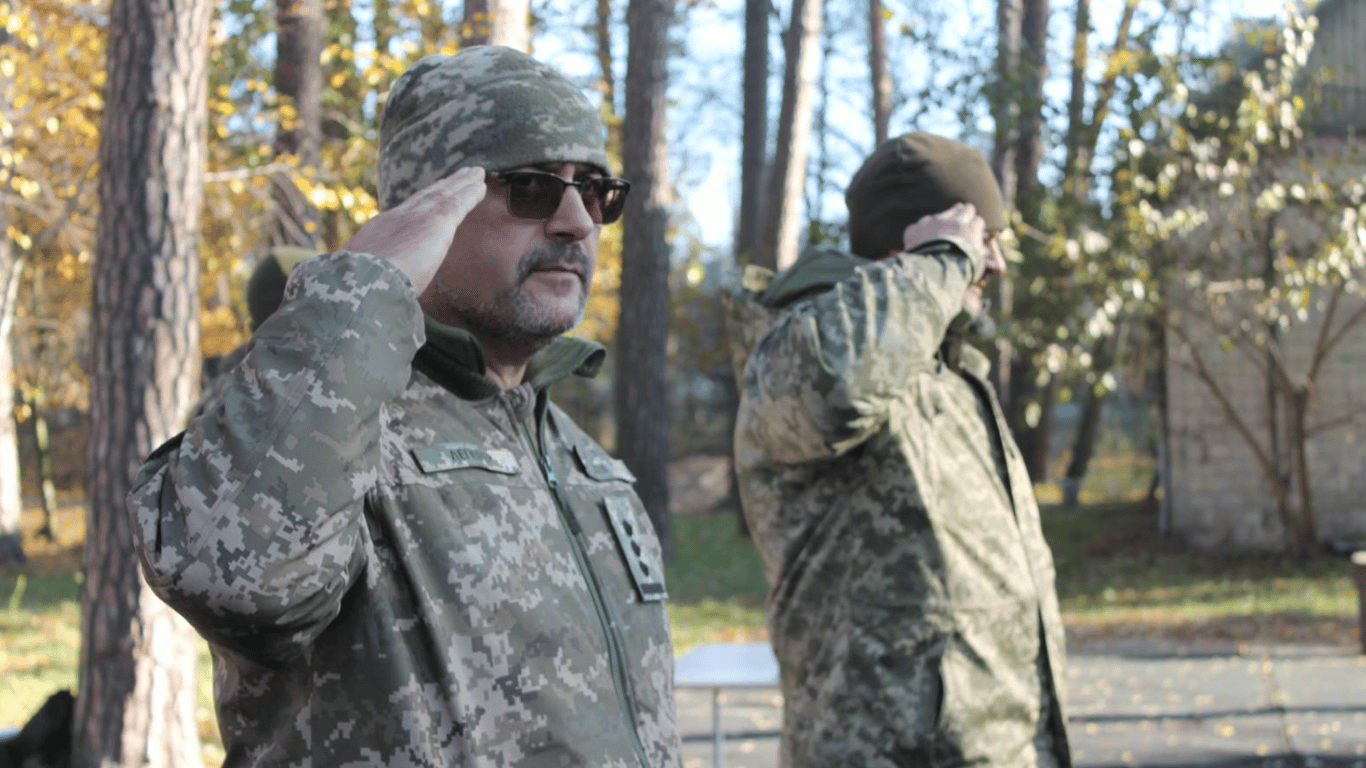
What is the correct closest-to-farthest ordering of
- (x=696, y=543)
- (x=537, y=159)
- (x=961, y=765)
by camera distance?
(x=537, y=159) < (x=961, y=765) < (x=696, y=543)

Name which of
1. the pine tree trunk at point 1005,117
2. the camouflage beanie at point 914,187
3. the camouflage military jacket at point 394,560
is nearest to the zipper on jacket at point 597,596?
the camouflage military jacket at point 394,560

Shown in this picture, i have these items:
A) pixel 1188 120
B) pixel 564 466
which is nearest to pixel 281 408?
pixel 564 466

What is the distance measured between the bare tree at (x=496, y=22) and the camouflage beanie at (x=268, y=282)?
7.63 ft

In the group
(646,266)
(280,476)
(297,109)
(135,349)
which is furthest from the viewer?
(646,266)

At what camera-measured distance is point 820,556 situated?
319 centimetres

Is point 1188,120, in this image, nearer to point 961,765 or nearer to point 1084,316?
point 1084,316

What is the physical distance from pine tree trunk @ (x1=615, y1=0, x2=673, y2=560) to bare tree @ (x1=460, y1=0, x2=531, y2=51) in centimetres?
898

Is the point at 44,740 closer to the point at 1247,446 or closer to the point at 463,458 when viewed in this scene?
the point at 463,458

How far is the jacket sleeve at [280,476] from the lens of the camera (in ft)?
4.96

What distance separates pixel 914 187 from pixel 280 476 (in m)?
2.32

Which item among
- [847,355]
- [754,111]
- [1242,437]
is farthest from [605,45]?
[847,355]

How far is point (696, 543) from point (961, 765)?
62.5 ft

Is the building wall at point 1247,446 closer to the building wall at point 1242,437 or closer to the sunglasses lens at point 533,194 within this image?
the building wall at point 1242,437

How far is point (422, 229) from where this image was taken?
5.90 feet
